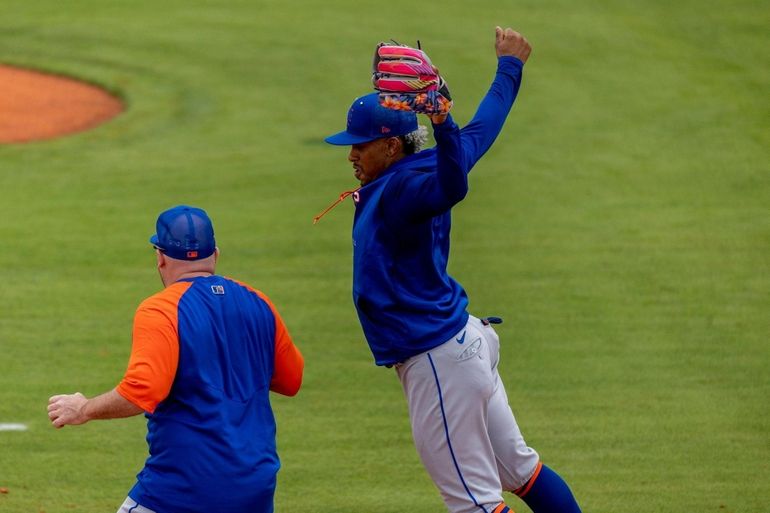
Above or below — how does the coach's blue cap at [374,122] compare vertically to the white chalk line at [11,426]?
above

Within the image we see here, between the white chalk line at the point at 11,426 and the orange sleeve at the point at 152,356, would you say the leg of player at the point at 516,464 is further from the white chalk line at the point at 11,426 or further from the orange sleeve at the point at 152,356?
the white chalk line at the point at 11,426

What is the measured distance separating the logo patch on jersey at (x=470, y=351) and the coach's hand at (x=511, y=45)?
1.39m

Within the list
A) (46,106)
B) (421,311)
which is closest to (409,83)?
(421,311)

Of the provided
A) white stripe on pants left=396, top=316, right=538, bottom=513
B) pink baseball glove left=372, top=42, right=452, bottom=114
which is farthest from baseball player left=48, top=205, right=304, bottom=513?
pink baseball glove left=372, top=42, right=452, bottom=114

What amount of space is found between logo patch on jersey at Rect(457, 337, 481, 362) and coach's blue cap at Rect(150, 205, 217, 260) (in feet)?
3.95

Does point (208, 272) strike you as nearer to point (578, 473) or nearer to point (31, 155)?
point (578, 473)

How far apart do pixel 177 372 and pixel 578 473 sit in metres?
3.59

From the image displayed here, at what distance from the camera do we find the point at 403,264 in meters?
5.61

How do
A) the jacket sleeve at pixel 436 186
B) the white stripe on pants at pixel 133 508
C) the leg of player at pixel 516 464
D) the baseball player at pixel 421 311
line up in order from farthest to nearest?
the leg of player at pixel 516 464, the baseball player at pixel 421 311, the jacket sleeve at pixel 436 186, the white stripe on pants at pixel 133 508

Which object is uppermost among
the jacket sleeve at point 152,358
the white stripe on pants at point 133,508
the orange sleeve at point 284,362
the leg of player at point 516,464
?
the jacket sleeve at point 152,358

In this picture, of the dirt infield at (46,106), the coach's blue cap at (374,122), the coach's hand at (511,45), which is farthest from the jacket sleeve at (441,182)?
the dirt infield at (46,106)

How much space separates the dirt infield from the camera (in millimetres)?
17406

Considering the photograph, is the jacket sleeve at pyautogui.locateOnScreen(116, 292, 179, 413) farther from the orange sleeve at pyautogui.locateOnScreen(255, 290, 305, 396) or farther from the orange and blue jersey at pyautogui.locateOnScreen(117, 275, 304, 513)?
the orange sleeve at pyautogui.locateOnScreen(255, 290, 305, 396)

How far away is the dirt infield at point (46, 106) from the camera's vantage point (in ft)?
57.1
